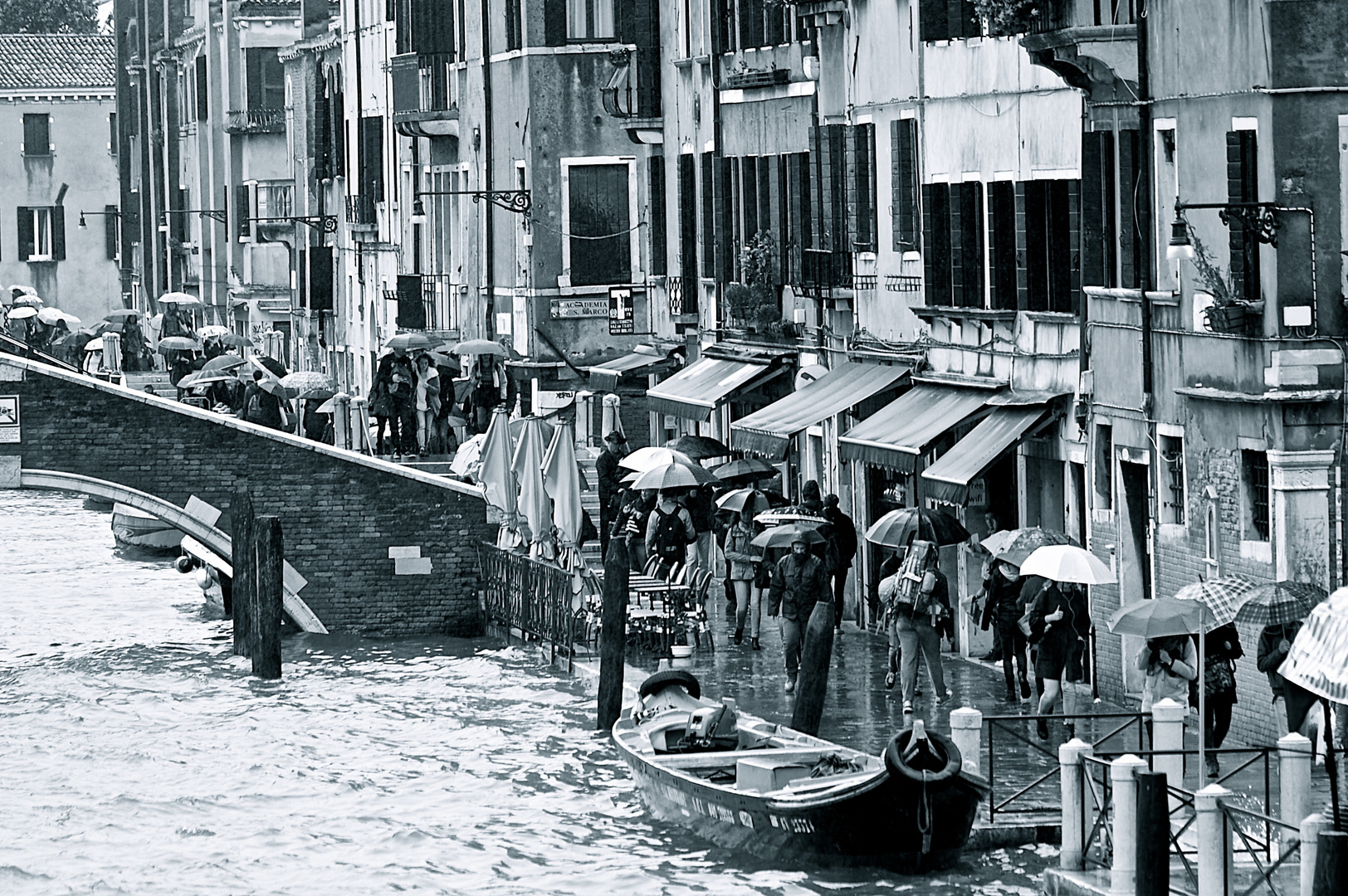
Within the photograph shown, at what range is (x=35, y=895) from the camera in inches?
868

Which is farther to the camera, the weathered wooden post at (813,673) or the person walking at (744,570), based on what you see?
the person walking at (744,570)

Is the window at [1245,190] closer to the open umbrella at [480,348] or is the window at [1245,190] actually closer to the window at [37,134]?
the open umbrella at [480,348]

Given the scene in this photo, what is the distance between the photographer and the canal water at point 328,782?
21.5 m

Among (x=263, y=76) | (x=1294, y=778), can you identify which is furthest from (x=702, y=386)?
(x=263, y=76)

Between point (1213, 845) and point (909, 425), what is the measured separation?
11136mm

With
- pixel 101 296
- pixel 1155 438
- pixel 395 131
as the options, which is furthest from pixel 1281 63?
pixel 101 296

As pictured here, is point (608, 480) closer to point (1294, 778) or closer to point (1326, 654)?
point (1294, 778)

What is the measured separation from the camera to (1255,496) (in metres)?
21.4

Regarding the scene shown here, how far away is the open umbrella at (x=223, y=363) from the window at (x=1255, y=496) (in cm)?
2873

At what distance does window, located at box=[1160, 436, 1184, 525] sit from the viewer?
2264cm

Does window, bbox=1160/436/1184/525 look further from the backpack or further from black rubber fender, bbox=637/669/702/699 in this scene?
the backpack

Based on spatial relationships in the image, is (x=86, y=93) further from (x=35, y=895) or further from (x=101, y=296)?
(x=35, y=895)

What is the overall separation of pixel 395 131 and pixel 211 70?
1825 cm

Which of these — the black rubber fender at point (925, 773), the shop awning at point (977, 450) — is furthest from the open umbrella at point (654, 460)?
the black rubber fender at point (925, 773)
